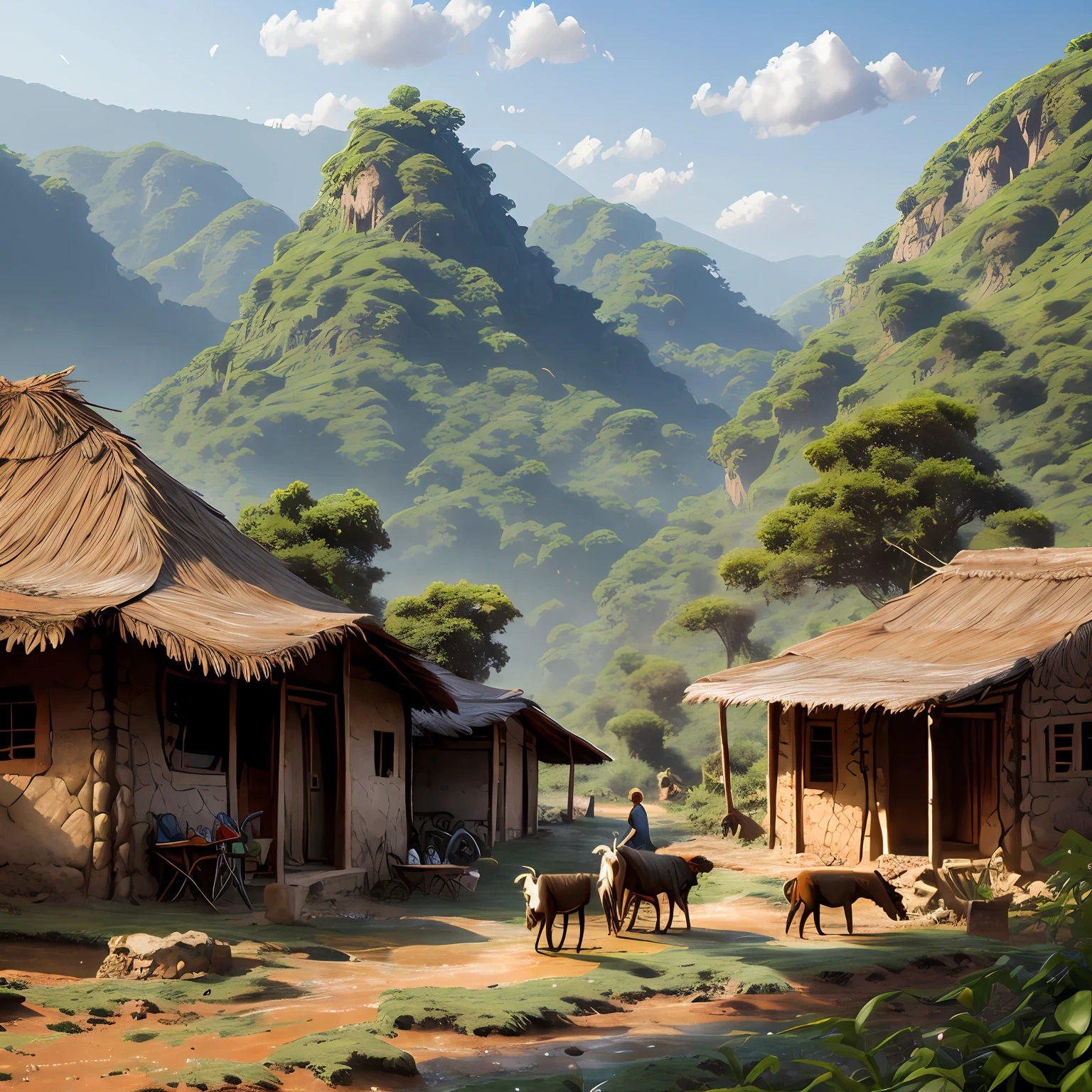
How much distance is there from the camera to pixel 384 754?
16109 millimetres

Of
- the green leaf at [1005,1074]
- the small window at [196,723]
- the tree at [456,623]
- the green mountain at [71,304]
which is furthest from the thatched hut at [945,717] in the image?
the green mountain at [71,304]

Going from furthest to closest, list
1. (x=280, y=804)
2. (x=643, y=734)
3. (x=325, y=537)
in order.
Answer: (x=643, y=734)
(x=325, y=537)
(x=280, y=804)

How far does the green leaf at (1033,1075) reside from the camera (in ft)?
4.11

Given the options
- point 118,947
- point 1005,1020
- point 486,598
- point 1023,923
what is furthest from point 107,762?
point 486,598

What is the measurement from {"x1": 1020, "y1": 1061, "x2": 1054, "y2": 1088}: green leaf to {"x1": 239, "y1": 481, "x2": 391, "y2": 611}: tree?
125ft

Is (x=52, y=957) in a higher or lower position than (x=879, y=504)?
lower

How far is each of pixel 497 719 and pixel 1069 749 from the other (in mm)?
10019

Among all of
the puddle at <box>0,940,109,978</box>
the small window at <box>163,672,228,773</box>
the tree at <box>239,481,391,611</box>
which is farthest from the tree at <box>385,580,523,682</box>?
the puddle at <box>0,940,109,978</box>

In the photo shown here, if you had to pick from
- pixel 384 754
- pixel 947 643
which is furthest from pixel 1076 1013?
pixel 947 643

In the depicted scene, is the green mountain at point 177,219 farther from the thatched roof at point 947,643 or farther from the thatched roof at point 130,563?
the thatched roof at point 947,643

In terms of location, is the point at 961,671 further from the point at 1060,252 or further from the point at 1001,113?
the point at 1001,113

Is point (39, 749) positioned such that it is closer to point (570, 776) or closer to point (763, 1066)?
point (763, 1066)

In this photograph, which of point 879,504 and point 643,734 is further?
point 643,734

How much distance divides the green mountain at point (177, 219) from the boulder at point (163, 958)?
6552 inches
